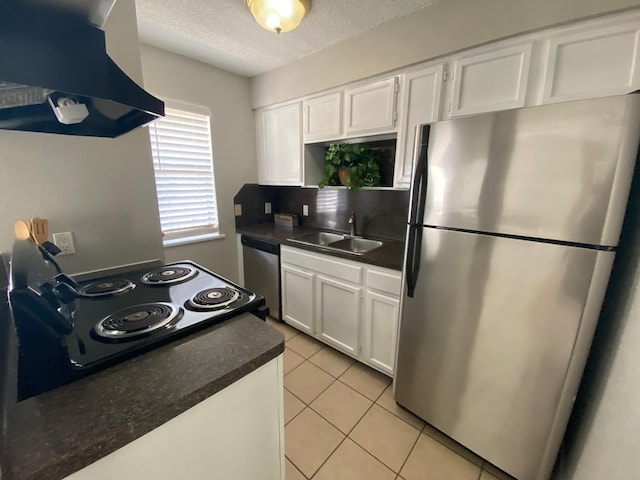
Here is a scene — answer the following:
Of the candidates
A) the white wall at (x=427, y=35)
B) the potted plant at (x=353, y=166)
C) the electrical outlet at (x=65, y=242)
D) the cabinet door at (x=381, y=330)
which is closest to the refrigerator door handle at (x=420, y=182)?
the cabinet door at (x=381, y=330)

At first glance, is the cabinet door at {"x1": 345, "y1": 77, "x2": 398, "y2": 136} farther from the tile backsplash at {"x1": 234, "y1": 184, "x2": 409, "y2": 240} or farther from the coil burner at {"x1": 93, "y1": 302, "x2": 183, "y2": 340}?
the coil burner at {"x1": 93, "y1": 302, "x2": 183, "y2": 340}

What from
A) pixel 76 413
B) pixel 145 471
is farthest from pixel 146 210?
pixel 145 471

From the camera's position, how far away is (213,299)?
3.44 feet

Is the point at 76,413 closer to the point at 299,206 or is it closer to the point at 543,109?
the point at 543,109

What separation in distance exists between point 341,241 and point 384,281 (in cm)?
83

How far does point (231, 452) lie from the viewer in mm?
778

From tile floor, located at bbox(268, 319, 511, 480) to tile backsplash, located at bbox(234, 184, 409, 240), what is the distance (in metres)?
1.25

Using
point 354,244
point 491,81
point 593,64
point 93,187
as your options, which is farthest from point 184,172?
point 593,64

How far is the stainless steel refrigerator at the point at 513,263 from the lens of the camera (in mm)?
944

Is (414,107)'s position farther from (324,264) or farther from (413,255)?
(324,264)

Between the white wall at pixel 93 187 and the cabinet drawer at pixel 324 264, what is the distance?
104 cm

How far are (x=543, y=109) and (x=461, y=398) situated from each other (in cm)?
139

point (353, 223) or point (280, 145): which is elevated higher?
point (280, 145)

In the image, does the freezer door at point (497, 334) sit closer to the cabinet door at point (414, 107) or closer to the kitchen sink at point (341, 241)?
the cabinet door at point (414, 107)
